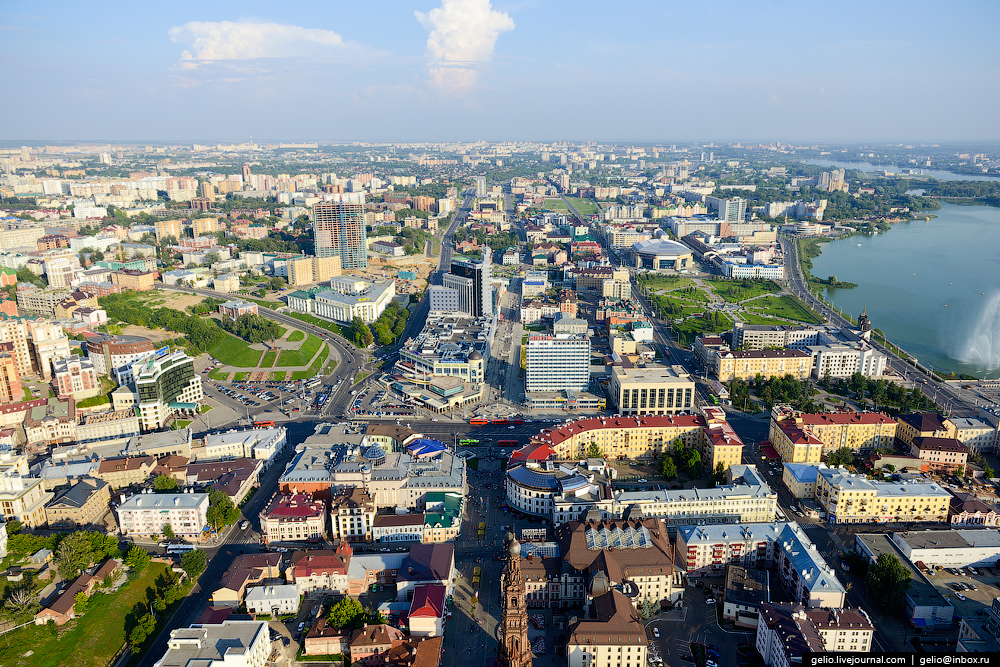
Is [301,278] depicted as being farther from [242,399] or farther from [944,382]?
[944,382]

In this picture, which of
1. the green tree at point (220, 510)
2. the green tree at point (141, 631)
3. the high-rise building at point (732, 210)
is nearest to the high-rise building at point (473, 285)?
the green tree at point (220, 510)

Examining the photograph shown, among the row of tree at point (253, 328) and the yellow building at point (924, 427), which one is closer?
the yellow building at point (924, 427)

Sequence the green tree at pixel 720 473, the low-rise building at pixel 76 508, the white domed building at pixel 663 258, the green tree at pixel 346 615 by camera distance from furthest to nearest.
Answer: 1. the white domed building at pixel 663 258
2. the green tree at pixel 720 473
3. the low-rise building at pixel 76 508
4. the green tree at pixel 346 615

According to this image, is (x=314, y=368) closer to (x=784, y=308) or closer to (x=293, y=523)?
(x=293, y=523)

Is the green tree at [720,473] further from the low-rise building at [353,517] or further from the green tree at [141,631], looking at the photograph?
the green tree at [141,631]

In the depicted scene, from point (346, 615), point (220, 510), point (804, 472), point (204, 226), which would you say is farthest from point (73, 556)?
point (204, 226)

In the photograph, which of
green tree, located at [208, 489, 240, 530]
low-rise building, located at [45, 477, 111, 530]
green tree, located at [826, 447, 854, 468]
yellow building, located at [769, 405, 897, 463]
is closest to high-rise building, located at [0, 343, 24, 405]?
low-rise building, located at [45, 477, 111, 530]
